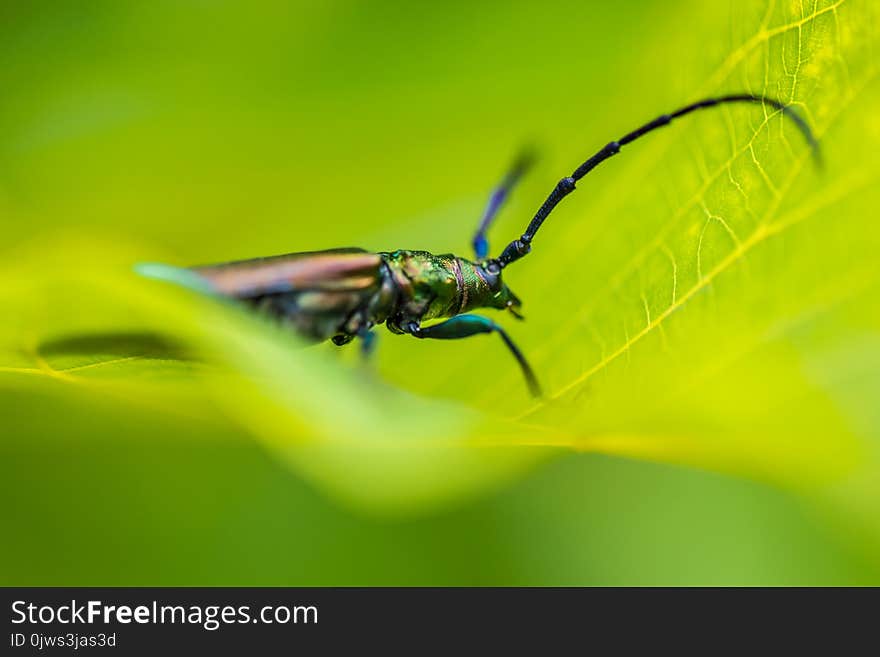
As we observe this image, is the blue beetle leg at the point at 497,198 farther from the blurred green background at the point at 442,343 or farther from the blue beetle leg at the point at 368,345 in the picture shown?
the blue beetle leg at the point at 368,345

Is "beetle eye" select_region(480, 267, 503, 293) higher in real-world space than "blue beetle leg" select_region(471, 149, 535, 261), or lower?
lower

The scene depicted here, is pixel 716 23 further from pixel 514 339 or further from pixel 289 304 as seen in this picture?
pixel 289 304

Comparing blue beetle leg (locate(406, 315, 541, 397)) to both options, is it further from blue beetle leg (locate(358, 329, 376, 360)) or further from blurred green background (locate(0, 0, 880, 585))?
blue beetle leg (locate(358, 329, 376, 360))

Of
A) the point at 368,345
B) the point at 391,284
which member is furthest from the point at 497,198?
the point at 368,345

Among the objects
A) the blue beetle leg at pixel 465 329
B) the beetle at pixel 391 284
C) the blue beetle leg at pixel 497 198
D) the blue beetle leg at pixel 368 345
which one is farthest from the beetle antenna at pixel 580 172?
the blue beetle leg at pixel 368 345

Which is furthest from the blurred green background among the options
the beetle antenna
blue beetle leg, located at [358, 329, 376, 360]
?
blue beetle leg, located at [358, 329, 376, 360]

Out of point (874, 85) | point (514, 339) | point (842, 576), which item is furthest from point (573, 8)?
point (842, 576)

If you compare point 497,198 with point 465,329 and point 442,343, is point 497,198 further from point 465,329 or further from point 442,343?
point 465,329
